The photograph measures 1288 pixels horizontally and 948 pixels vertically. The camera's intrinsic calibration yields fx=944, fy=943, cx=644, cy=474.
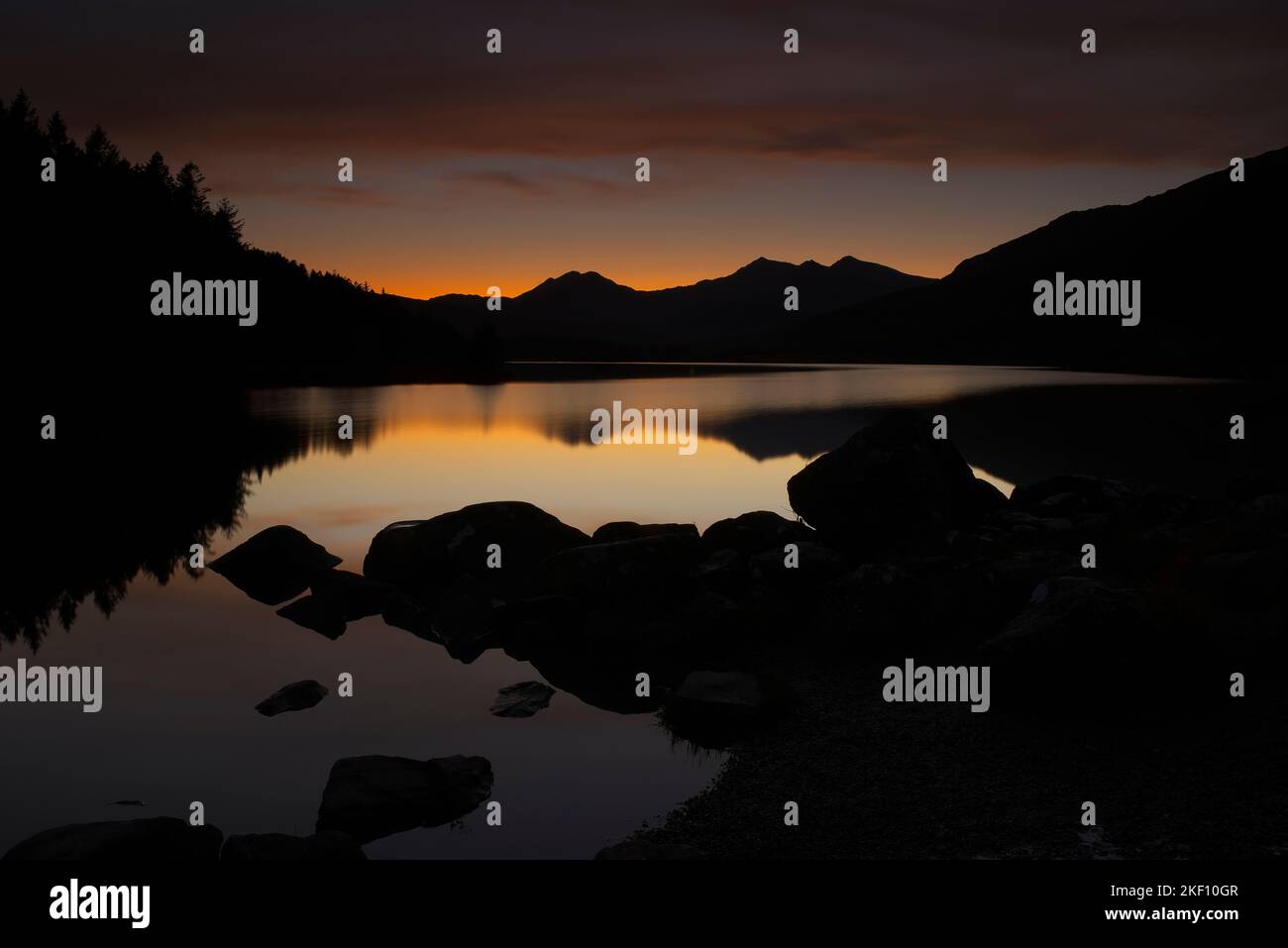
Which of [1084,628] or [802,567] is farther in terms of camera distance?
[802,567]

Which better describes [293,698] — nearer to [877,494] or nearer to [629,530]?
[629,530]

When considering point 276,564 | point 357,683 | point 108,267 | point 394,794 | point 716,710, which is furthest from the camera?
point 108,267

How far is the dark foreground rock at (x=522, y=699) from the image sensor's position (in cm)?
1271

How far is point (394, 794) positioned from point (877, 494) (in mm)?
12243

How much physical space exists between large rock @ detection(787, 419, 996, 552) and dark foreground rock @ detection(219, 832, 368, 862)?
12810 millimetres

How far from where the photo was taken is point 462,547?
19.5 meters

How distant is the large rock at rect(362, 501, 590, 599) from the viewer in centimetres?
1938

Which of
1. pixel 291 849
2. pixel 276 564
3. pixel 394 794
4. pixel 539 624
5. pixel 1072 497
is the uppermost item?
pixel 1072 497

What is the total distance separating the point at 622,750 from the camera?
11266 millimetres

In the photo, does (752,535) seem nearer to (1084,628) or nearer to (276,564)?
(1084,628)

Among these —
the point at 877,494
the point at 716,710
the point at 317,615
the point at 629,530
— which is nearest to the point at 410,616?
the point at 317,615

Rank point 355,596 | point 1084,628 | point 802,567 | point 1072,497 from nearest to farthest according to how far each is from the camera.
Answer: point 1084,628 → point 802,567 → point 355,596 → point 1072,497

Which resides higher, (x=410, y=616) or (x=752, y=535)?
(x=752, y=535)
